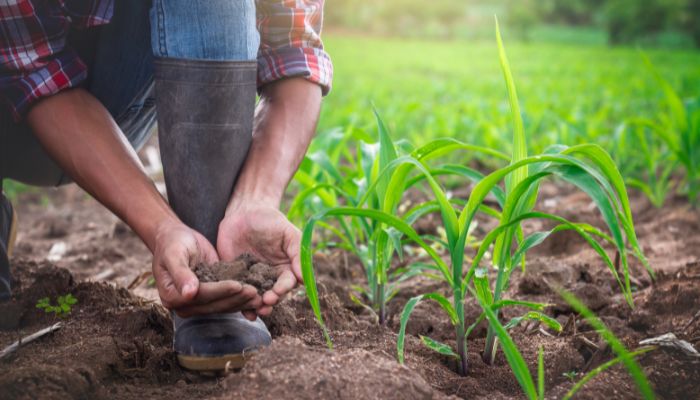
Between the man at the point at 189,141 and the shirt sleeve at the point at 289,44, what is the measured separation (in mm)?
16

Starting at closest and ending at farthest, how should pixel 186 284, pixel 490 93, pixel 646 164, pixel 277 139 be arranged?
pixel 186 284 < pixel 277 139 < pixel 646 164 < pixel 490 93

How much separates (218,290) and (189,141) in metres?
0.37

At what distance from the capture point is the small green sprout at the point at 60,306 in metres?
1.52

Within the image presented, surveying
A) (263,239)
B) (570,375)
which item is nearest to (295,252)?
(263,239)

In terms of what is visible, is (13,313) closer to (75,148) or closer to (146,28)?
(75,148)

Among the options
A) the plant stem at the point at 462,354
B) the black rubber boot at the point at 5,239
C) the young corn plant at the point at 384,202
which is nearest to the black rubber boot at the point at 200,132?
the young corn plant at the point at 384,202

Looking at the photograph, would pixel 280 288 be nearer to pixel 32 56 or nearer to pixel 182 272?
pixel 182 272

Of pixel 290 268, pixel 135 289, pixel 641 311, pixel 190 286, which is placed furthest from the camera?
pixel 135 289

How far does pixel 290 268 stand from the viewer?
4.20 feet

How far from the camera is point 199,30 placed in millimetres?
1395

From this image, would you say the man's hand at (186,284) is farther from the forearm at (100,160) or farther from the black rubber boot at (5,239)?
the black rubber boot at (5,239)

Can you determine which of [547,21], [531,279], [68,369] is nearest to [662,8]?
[547,21]

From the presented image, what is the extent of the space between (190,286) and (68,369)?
225 mm

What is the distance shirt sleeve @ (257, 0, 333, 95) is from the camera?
160cm
